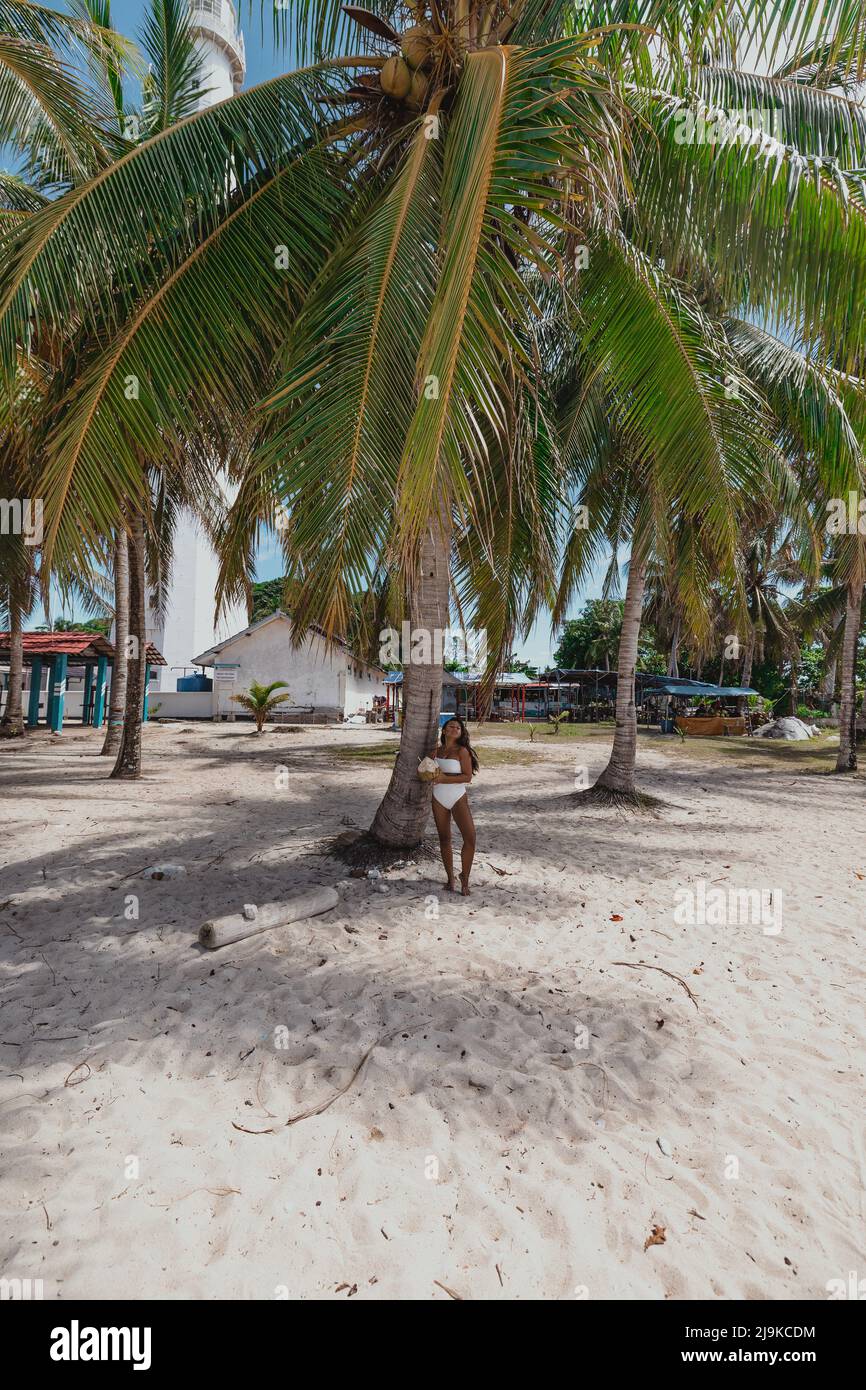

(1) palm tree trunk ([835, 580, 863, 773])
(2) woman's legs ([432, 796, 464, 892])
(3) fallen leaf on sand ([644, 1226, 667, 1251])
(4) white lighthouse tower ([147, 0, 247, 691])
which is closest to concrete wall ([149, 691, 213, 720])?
(4) white lighthouse tower ([147, 0, 247, 691])

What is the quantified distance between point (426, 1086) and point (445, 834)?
9.31 ft

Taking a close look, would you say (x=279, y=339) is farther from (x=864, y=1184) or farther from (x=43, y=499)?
(x=864, y=1184)

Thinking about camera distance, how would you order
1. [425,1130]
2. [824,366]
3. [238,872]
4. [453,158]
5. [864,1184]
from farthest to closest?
1. [824,366]
2. [238,872]
3. [453,158]
4. [425,1130]
5. [864,1184]

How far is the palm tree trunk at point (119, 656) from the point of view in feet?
47.9

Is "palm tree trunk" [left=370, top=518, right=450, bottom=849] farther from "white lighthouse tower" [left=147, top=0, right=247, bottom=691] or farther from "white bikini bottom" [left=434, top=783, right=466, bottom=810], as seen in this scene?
"white lighthouse tower" [left=147, top=0, right=247, bottom=691]

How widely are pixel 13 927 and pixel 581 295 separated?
7253mm

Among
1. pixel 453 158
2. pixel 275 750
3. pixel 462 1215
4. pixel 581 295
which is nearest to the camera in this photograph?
pixel 462 1215

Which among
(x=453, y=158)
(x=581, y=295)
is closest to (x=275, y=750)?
(x=581, y=295)

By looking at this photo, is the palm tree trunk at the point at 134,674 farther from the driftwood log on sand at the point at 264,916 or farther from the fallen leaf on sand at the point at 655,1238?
the fallen leaf on sand at the point at 655,1238

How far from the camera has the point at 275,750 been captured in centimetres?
1948

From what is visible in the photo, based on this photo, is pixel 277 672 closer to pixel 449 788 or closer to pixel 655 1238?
pixel 449 788

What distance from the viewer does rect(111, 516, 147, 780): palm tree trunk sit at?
1195 cm
